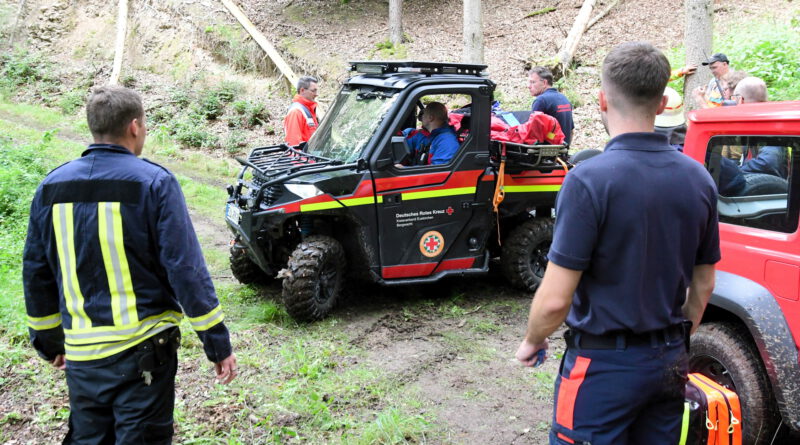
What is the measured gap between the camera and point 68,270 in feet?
9.19

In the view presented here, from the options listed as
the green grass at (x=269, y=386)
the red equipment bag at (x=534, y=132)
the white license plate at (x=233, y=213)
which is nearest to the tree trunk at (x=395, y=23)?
the red equipment bag at (x=534, y=132)

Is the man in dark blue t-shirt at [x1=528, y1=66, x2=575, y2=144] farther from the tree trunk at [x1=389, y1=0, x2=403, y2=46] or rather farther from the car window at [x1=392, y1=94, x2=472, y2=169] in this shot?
the tree trunk at [x1=389, y1=0, x2=403, y2=46]

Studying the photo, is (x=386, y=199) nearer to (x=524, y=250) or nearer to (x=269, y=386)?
(x=524, y=250)

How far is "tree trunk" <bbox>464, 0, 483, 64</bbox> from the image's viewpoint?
12523 mm

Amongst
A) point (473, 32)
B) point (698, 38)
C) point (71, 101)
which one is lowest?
point (71, 101)

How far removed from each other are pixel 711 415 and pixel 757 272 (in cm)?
91

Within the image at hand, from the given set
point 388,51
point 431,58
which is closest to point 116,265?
point 431,58

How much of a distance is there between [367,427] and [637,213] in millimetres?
2523

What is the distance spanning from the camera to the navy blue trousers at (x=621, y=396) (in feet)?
7.35

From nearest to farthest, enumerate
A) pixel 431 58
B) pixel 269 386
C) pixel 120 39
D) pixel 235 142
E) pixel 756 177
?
pixel 756 177 < pixel 269 386 < pixel 235 142 < pixel 431 58 < pixel 120 39

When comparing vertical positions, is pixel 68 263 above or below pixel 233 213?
above

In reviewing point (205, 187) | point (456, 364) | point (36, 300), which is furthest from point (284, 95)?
point (36, 300)

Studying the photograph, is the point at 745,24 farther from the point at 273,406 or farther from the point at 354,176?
the point at 273,406

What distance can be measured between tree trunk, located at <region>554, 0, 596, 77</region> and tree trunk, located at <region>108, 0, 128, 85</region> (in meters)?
11.8
